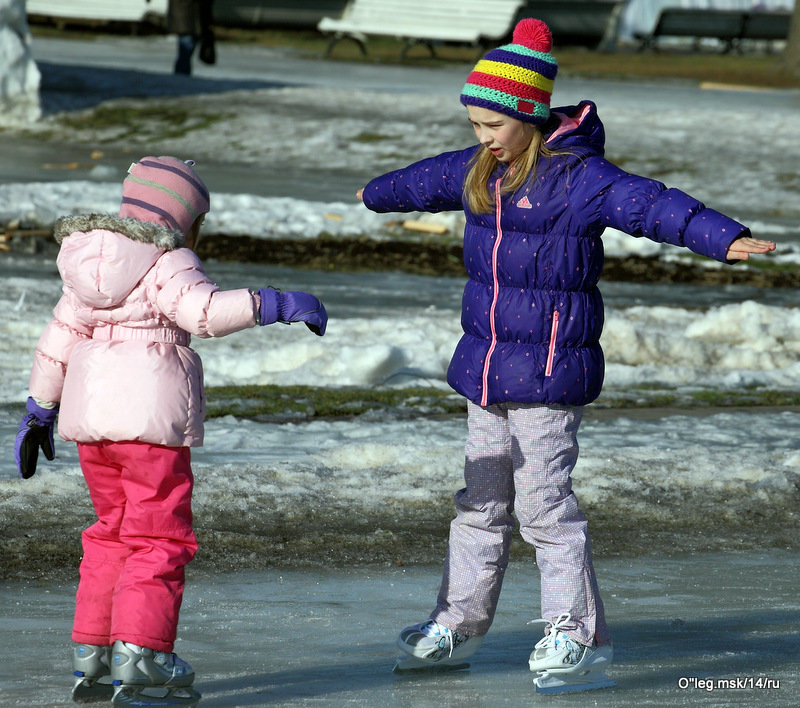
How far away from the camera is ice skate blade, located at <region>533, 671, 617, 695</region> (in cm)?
372

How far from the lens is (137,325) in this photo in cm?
353

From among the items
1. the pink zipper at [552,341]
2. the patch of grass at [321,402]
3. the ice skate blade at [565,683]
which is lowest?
the patch of grass at [321,402]

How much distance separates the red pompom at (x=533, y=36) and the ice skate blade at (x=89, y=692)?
206 centimetres

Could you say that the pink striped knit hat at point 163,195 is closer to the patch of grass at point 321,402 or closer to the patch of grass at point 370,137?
the patch of grass at point 321,402

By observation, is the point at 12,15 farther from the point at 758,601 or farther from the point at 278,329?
the point at 758,601

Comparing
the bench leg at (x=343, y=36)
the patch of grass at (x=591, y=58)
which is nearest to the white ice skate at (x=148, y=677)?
the patch of grass at (x=591, y=58)

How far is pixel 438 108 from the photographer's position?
1878cm

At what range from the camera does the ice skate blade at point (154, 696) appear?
3463mm

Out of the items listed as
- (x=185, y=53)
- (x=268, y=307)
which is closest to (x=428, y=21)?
(x=185, y=53)

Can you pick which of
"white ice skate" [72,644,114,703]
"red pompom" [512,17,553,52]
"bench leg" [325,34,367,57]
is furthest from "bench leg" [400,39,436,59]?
"white ice skate" [72,644,114,703]

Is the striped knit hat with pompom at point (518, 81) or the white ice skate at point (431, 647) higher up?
the striped knit hat with pompom at point (518, 81)

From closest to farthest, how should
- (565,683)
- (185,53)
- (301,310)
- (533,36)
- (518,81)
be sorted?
(301,310), (565,683), (518,81), (533,36), (185,53)

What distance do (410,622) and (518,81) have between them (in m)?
1.63

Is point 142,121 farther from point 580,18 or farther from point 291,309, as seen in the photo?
point 291,309
